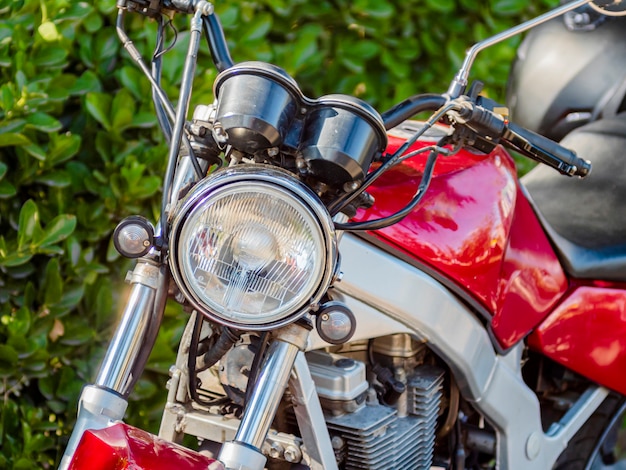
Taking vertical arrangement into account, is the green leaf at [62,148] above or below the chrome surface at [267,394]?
above

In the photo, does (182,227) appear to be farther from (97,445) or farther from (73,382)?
(73,382)

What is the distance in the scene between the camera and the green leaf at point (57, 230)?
7.06 ft

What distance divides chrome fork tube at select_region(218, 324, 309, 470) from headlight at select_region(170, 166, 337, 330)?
9 cm

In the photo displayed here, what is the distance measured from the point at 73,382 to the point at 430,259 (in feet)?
3.75

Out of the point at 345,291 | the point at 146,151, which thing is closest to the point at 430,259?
the point at 345,291

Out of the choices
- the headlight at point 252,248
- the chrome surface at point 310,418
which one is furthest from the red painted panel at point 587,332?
the headlight at point 252,248

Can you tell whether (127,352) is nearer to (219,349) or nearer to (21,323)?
(219,349)

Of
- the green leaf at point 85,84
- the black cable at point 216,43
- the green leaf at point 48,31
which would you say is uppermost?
the black cable at point 216,43

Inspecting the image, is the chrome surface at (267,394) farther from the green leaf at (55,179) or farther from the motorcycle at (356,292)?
the green leaf at (55,179)

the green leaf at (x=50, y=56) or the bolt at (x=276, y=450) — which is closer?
the bolt at (x=276, y=450)

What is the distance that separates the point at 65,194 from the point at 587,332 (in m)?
1.31

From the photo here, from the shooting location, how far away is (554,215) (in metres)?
2.17

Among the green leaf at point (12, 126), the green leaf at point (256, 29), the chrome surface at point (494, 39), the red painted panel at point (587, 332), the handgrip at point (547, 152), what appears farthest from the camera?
the green leaf at point (256, 29)

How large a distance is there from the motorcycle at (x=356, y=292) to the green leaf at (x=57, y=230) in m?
0.71
